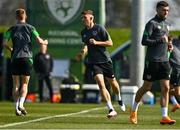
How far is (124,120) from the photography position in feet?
59.1

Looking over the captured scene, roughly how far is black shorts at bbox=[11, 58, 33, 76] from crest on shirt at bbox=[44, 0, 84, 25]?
45.1ft

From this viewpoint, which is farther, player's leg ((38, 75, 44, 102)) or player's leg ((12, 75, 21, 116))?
player's leg ((38, 75, 44, 102))

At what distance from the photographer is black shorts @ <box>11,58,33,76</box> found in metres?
19.4

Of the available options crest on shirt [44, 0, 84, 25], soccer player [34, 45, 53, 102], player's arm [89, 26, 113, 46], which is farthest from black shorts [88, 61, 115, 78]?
crest on shirt [44, 0, 84, 25]

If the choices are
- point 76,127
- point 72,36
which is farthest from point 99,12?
point 76,127

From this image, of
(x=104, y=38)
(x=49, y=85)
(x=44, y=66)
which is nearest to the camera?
(x=104, y=38)

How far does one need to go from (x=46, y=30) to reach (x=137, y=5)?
3516mm

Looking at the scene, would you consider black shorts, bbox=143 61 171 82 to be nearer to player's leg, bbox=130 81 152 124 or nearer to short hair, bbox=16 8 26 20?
player's leg, bbox=130 81 152 124

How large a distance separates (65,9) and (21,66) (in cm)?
1401

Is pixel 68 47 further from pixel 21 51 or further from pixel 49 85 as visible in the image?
pixel 21 51

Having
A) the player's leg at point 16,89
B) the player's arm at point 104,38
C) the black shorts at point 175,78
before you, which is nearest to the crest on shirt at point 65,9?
the black shorts at point 175,78

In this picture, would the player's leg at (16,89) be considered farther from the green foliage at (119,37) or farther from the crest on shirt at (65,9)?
the green foliage at (119,37)

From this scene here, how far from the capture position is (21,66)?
19422mm

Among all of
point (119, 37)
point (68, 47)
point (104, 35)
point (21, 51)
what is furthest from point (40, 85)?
point (104, 35)
